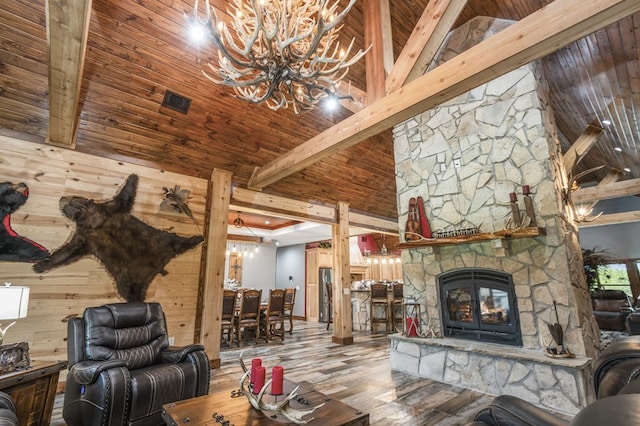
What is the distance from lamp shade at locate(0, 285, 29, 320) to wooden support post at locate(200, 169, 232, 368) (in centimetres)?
225

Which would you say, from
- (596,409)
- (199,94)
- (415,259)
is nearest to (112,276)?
(199,94)

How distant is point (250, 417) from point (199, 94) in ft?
12.1

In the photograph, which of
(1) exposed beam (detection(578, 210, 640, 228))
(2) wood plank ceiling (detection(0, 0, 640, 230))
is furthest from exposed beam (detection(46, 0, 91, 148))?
(1) exposed beam (detection(578, 210, 640, 228))

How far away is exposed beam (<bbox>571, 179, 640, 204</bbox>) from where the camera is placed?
6703 mm

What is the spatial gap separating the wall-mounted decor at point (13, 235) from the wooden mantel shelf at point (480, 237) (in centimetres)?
449

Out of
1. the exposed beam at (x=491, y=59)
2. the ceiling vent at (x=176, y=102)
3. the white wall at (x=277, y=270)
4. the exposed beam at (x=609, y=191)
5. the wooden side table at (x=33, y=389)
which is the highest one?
the ceiling vent at (x=176, y=102)

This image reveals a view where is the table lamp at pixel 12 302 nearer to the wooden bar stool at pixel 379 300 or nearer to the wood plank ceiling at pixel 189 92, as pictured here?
the wood plank ceiling at pixel 189 92

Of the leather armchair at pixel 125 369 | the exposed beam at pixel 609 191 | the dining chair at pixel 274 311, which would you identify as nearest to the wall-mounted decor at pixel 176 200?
the leather armchair at pixel 125 369

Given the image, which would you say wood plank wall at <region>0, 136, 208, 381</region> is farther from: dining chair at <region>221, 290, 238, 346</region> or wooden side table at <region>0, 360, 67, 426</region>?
dining chair at <region>221, 290, 238, 346</region>

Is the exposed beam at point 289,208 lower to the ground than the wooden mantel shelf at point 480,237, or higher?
higher

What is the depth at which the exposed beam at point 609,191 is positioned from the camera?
6703 mm

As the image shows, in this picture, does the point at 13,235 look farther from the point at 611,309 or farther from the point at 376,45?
the point at 611,309

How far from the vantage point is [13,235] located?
3258 mm

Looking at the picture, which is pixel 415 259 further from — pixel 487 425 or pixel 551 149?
pixel 487 425
